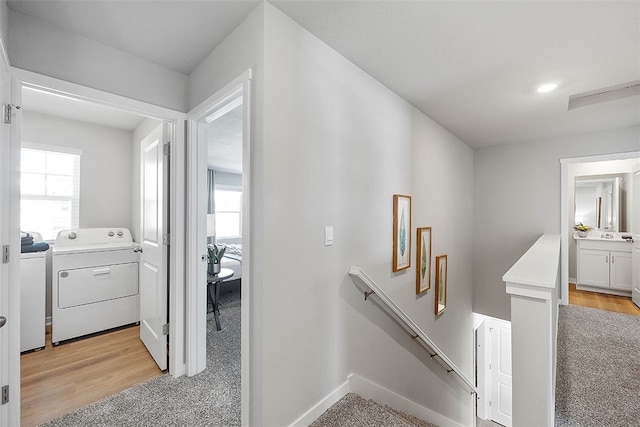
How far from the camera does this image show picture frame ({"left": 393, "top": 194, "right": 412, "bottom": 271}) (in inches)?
95.9

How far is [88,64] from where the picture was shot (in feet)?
5.73

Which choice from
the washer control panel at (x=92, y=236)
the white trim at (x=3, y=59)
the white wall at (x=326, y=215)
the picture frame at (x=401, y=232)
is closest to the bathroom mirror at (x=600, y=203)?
the white wall at (x=326, y=215)

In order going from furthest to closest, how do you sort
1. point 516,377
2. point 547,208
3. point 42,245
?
point 547,208, point 42,245, point 516,377

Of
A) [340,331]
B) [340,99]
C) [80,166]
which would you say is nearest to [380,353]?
[340,331]

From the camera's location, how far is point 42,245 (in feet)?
8.96

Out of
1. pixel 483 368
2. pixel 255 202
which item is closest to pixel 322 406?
pixel 255 202

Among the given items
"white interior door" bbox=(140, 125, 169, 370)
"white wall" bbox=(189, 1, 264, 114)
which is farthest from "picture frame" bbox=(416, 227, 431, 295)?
"white interior door" bbox=(140, 125, 169, 370)

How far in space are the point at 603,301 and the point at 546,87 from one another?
3903 millimetres

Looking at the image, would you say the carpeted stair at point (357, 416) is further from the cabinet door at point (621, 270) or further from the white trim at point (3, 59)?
the cabinet door at point (621, 270)

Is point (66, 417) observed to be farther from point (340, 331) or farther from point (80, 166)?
point (80, 166)

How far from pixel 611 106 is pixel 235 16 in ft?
11.7

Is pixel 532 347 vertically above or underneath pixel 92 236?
underneath

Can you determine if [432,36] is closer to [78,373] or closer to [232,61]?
[232,61]

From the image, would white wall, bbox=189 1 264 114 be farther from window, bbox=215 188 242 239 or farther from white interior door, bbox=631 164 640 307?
white interior door, bbox=631 164 640 307
